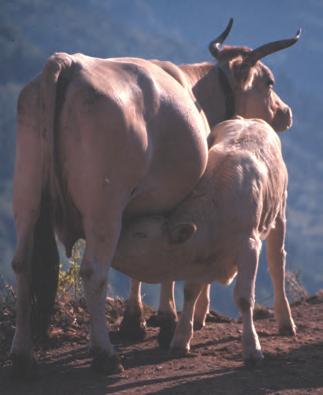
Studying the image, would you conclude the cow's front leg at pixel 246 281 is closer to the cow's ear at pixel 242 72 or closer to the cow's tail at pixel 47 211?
the cow's tail at pixel 47 211

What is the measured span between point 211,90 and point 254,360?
139 inches

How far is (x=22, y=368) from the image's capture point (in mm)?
6570

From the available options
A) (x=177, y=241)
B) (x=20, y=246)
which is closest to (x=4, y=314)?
(x=20, y=246)

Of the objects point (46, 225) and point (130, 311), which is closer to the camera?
point (46, 225)

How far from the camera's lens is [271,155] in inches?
310

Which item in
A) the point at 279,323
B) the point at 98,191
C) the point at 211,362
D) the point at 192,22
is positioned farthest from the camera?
the point at 192,22

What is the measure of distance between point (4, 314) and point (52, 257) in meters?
1.57

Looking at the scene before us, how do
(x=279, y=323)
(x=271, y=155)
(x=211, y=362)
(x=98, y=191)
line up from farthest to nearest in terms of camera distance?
(x=279, y=323), (x=271, y=155), (x=211, y=362), (x=98, y=191)

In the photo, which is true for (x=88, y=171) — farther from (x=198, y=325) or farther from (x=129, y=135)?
(x=198, y=325)

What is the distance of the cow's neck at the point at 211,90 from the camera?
9414 millimetres

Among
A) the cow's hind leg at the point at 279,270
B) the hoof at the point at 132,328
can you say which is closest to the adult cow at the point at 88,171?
the hoof at the point at 132,328

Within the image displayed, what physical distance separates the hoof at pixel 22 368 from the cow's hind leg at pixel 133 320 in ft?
5.40

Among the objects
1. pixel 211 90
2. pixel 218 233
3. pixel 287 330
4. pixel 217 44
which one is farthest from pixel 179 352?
pixel 217 44

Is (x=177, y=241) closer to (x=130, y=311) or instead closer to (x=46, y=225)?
(x=46, y=225)
